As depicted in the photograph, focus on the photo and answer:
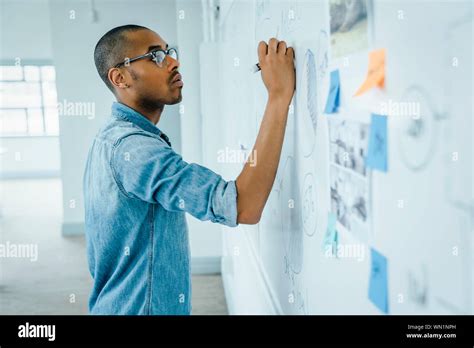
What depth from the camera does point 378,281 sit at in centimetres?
40

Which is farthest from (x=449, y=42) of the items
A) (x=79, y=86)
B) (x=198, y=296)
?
(x=79, y=86)

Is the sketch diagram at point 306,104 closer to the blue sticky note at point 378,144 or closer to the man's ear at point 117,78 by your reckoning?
the blue sticky note at point 378,144

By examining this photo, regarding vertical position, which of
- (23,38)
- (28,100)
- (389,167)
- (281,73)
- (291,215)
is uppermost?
(23,38)

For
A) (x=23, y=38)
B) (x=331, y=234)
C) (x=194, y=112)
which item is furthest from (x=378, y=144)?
(x=23, y=38)

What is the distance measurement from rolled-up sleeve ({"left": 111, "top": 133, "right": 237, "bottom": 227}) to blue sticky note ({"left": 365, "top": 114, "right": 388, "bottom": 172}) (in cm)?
24


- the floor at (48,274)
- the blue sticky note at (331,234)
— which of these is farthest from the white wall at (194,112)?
the blue sticky note at (331,234)

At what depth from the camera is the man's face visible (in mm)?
703

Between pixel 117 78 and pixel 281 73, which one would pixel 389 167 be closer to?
pixel 281 73

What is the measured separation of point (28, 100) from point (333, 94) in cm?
→ 419

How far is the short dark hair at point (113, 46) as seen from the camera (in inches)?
28.5

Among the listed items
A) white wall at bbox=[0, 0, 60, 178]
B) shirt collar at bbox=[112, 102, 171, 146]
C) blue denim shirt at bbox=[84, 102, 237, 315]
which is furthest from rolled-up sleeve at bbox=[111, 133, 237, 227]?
white wall at bbox=[0, 0, 60, 178]

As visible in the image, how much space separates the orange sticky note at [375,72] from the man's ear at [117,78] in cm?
44
